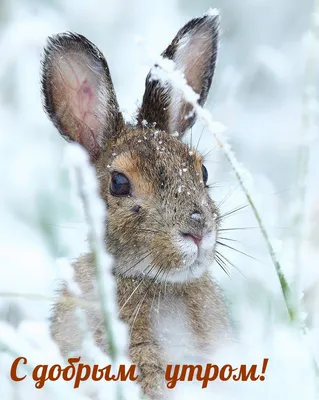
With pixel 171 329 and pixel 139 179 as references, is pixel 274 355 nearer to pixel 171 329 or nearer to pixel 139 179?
pixel 171 329

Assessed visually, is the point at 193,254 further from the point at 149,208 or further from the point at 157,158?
the point at 157,158

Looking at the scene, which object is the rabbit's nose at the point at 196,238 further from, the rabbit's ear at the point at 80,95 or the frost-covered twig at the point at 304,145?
the rabbit's ear at the point at 80,95

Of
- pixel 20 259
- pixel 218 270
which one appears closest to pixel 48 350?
pixel 20 259

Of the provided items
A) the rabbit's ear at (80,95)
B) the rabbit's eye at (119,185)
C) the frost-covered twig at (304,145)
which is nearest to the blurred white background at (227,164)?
the frost-covered twig at (304,145)

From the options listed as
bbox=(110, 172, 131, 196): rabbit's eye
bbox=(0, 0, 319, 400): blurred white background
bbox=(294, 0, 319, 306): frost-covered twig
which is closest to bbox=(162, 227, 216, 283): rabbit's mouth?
bbox=(0, 0, 319, 400): blurred white background

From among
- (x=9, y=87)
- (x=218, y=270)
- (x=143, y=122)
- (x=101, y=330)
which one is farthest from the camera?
(x=9, y=87)

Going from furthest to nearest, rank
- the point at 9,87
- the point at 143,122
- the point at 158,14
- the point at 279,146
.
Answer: the point at 158,14 → the point at 279,146 → the point at 9,87 → the point at 143,122

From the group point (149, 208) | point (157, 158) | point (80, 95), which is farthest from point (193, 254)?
point (80, 95)

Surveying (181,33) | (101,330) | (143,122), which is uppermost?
(181,33)
